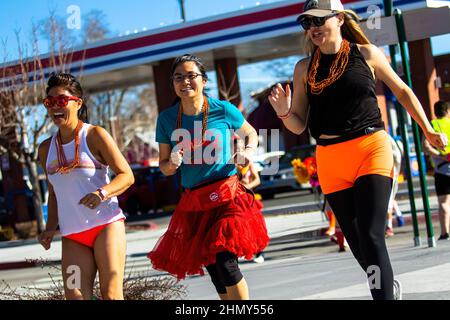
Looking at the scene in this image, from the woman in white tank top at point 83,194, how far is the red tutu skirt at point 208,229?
1.76ft

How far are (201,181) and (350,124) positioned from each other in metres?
1.11

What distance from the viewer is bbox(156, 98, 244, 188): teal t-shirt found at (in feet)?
19.2

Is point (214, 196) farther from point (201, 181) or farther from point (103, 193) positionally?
point (103, 193)

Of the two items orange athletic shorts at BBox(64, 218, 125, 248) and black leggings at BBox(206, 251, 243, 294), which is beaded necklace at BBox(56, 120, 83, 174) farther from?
black leggings at BBox(206, 251, 243, 294)

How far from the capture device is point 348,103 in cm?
530

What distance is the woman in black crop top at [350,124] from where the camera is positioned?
5.09 meters

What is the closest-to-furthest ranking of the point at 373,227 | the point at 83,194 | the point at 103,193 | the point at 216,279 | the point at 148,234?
the point at 373,227, the point at 103,193, the point at 83,194, the point at 216,279, the point at 148,234

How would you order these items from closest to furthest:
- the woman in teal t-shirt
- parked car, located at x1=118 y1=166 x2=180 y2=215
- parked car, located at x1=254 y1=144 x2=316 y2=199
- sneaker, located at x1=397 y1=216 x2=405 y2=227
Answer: the woman in teal t-shirt
sneaker, located at x1=397 y1=216 x2=405 y2=227
parked car, located at x1=254 y1=144 x2=316 y2=199
parked car, located at x1=118 y1=166 x2=180 y2=215

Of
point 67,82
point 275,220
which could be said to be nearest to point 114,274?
point 67,82

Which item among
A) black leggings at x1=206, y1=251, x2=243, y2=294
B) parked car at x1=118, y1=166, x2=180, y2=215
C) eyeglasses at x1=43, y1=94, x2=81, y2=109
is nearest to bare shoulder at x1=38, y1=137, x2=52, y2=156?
eyeglasses at x1=43, y1=94, x2=81, y2=109

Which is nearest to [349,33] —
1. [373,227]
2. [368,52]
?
[368,52]

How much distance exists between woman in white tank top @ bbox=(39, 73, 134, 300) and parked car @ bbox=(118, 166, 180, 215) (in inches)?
1017

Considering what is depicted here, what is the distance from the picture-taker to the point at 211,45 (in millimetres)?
28594

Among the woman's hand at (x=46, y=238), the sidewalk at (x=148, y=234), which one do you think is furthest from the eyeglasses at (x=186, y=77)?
the sidewalk at (x=148, y=234)
